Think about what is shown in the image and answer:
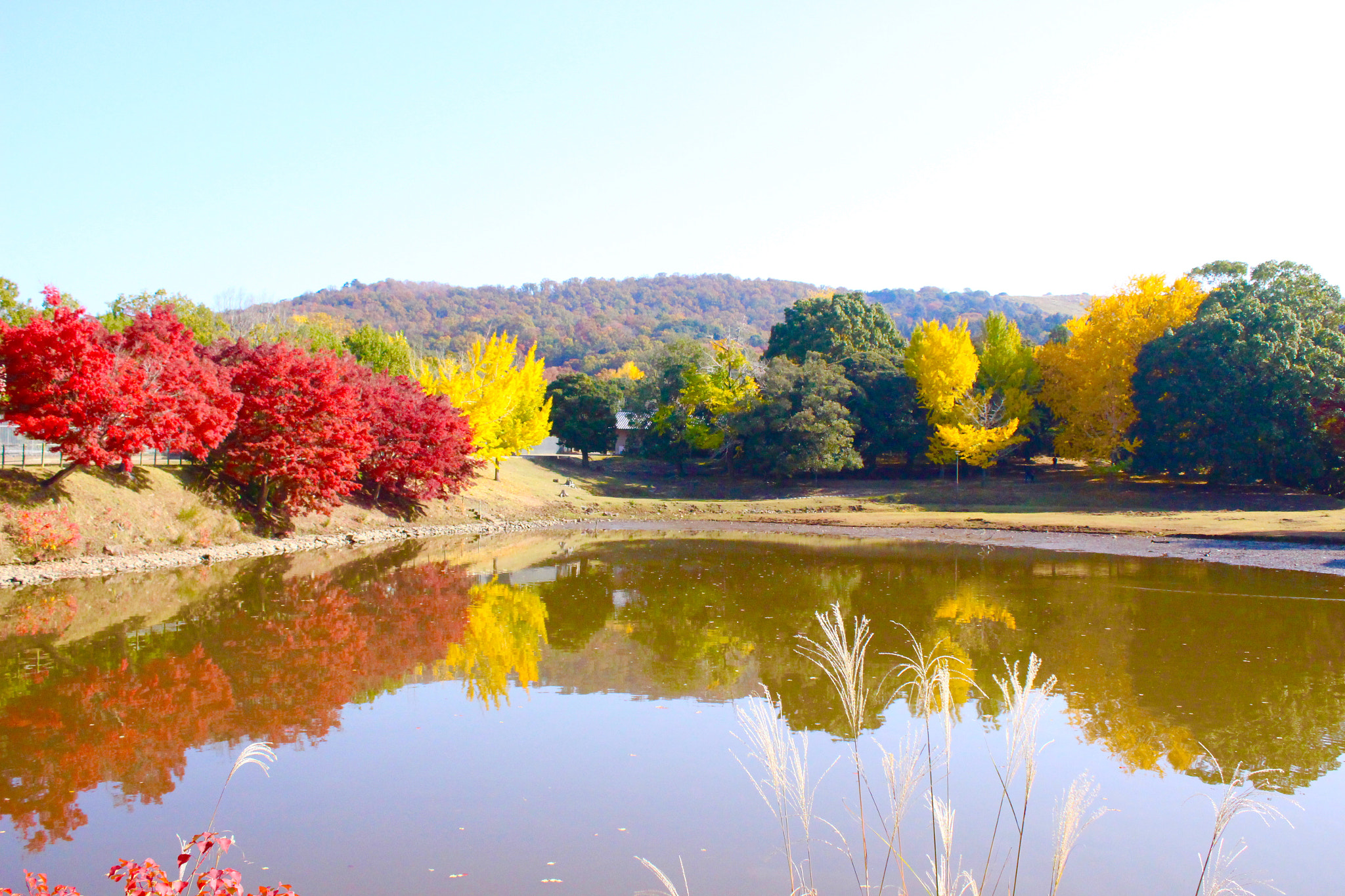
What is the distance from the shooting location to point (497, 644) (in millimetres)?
13344

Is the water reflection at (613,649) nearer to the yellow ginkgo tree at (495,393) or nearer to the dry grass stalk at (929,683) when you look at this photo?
the dry grass stalk at (929,683)

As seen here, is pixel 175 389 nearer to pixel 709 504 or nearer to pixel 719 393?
pixel 709 504

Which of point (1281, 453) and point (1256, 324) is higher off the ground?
point (1256, 324)

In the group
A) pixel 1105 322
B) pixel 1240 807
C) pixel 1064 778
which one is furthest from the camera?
pixel 1105 322

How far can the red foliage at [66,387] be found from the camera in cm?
1880

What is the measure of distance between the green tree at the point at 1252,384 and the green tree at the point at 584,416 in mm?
29723

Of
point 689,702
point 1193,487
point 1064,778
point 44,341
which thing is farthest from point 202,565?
point 1193,487

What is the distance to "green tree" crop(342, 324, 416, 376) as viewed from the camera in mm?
44000

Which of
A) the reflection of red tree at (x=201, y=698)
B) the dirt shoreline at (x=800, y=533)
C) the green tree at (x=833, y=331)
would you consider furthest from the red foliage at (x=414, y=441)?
the green tree at (x=833, y=331)

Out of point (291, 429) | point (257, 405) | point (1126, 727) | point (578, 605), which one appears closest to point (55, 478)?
point (257, 405)

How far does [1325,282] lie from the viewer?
129ft

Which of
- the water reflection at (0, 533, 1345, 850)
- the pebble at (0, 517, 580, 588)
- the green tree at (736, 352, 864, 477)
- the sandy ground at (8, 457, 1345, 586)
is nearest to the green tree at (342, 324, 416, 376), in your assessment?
the sandy ground at (8, 457, 1345, 586)

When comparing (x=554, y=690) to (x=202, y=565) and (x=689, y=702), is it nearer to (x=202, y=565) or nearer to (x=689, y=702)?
(x=689, y=702)

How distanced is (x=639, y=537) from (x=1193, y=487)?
83.3 feet
